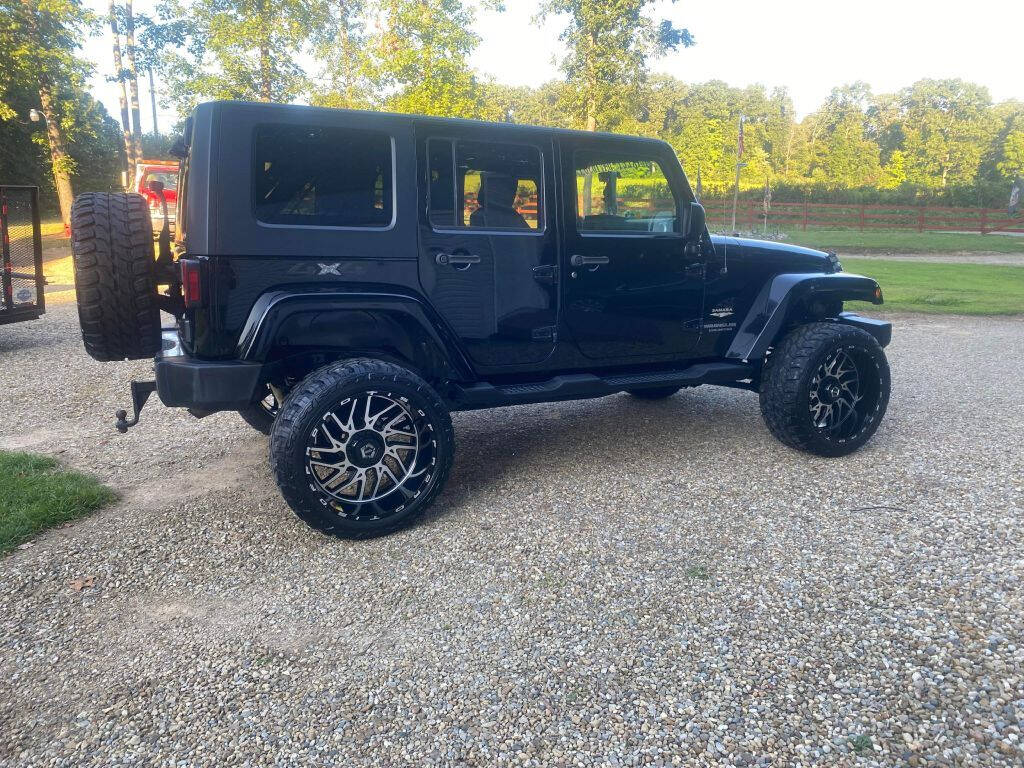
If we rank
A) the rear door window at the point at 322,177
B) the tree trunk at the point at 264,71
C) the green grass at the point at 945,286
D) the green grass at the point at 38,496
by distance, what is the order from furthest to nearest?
1. the tree trunk at the point at 264,71
2. the green grass at the point at 945,286
3. the green grass at the point at 38,496
4. the rear door window at the point at 322,177

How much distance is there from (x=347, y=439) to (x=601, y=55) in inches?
1074

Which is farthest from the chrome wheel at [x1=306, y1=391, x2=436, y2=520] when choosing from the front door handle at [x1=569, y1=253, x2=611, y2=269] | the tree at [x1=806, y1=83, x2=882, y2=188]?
the tree at [x1=806, y1=83, x2=882, y2=188]

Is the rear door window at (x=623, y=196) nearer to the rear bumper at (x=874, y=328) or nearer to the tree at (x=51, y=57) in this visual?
the rear bumper at (x=874, y=328)

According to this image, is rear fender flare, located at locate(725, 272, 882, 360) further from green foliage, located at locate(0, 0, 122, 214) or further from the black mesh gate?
green foliage, located at locate(0, 0, 122, 214)

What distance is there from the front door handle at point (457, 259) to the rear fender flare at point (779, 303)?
1918 mm

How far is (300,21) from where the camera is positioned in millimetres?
21500

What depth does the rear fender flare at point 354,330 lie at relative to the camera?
3373 millimetres

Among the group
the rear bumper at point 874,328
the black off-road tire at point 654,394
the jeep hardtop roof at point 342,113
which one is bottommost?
the black off-road tire at point 654,394

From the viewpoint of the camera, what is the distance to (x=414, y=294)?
372 cm

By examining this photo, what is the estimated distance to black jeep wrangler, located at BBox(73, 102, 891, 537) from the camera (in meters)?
3.37

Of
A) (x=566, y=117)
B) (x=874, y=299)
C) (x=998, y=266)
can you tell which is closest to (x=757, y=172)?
(x=566, y=117)

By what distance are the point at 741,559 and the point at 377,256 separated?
7.23 ft

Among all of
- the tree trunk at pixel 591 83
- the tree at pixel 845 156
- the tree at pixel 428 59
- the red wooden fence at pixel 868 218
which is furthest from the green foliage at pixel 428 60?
the tree at pixel 845 156

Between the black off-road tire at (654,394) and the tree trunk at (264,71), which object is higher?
Result: the tree trunk at (264,71)
